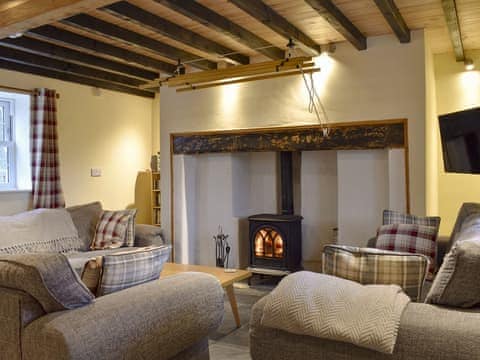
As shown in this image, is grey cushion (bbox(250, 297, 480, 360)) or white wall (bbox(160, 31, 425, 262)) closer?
grey cushion (bbox(250, 297, 480, 360))

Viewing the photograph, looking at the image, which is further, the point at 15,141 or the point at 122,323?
the point at 15,141

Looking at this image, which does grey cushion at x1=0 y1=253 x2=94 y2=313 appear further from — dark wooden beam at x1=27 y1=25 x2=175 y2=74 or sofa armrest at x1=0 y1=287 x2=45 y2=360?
dark wooden beam at x1=27 y1=25 x2=175 y2=74

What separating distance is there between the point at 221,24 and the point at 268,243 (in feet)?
7.47

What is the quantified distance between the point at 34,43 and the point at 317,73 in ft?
8.97

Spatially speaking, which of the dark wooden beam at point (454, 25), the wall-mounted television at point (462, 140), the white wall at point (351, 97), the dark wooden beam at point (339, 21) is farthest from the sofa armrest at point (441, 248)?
the dark wooden beam at point (339, 21)

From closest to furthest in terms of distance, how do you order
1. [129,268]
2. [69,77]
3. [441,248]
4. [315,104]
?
1. [129,268]
2. [441,248]
3. [315,104]
4. [69,77]

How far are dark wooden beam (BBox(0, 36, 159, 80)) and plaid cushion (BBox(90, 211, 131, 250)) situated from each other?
167cm

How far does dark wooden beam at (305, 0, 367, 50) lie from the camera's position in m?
3.30

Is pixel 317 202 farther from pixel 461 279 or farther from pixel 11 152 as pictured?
pixel 11 152

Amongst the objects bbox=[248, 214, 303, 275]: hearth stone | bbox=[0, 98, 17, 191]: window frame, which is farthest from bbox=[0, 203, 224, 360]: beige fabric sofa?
bbox=[0, 98, 17, 191]: window frame

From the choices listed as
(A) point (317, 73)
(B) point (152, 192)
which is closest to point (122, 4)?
(A) point (317, 73)

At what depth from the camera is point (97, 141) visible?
5.88 meters

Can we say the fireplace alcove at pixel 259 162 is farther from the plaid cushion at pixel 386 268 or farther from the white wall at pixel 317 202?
the plaid cushion at pixel 386 268

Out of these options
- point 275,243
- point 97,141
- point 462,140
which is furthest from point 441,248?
point 97,141
